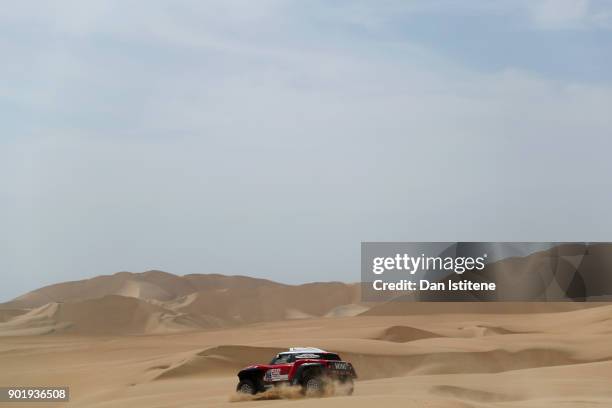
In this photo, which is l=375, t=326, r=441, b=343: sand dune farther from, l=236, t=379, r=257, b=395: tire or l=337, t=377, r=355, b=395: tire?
l=337, t=377, r=355, b=395: tire

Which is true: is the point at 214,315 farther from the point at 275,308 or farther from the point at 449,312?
the point at 449,312

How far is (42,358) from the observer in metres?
55.7

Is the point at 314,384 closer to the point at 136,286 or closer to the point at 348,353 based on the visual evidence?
the point at 348,353

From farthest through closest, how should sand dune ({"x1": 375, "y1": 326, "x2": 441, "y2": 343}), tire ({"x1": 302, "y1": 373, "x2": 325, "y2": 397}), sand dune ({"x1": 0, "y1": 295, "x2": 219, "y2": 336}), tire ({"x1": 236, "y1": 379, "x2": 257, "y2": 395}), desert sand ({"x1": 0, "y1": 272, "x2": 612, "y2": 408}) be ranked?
1. sand dune ({"x1": 0, "y1": 295, "x2": 219, "y2": 336})
2. sand dune ({"x1": 375, "y1": 326, "x2": 441, "y2": 343})
3. desert sand ({"x1": 0, "y1": 272, "x2": 612, "y2": 408})
4. tire ({"x1": 236, "y1": 379, "x2": 257, "y2": 395})
5. tire ({"x1": 302, "y1": 373, "x2": 325, "y2": 397})

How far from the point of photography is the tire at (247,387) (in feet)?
79.9

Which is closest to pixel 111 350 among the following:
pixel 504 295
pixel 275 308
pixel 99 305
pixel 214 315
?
pixel 504 295

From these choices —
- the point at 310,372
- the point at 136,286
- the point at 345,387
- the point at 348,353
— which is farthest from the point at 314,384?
the point at 136,286

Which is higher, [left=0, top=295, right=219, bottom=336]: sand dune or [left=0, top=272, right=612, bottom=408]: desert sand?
[left=0, top=295, right=219, bottom=336]: sand dune

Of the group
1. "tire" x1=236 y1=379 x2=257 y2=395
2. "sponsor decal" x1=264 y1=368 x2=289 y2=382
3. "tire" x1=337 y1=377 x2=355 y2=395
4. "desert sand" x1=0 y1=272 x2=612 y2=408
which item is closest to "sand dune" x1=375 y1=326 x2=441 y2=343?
"desert sand" x1=0 y1=272 x2=612 y2=408

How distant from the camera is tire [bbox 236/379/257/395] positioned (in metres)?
24.4

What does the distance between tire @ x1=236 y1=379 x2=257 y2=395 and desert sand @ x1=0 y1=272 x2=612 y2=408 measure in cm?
36

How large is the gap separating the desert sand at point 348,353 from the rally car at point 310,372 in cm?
78

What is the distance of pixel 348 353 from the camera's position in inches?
1665

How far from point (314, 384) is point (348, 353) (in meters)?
19.2
